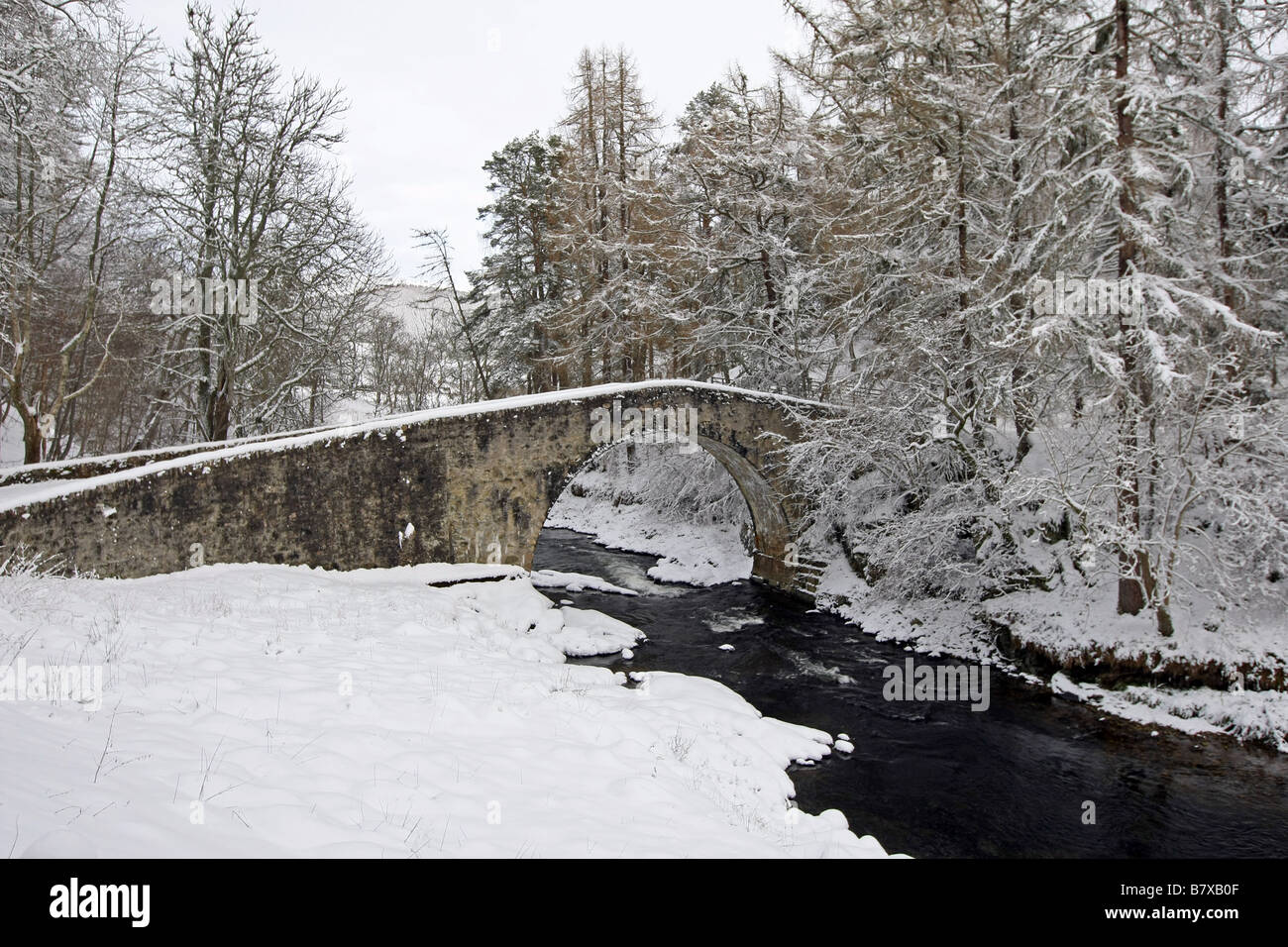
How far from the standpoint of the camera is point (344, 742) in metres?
5.10

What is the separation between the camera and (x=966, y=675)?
11.5 m

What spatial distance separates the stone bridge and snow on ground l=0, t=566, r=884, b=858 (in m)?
0.92

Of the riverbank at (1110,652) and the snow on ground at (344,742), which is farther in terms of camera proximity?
the riverbank at (1110,652)

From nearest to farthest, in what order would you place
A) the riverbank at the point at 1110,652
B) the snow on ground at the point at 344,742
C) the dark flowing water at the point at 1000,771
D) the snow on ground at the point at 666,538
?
the snow on ground at the point at 344,742, the dark flowing water at the point at 1000,771, the riverbank at the point at 1110,652, the snow on ground at the point at 666,538

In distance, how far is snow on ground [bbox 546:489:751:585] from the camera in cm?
1889

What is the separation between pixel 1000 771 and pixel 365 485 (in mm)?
10428

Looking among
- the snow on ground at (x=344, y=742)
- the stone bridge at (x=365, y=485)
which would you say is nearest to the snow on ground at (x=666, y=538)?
the stone bridge at (x=365, y=485)

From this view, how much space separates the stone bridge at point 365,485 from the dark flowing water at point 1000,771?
4023mm

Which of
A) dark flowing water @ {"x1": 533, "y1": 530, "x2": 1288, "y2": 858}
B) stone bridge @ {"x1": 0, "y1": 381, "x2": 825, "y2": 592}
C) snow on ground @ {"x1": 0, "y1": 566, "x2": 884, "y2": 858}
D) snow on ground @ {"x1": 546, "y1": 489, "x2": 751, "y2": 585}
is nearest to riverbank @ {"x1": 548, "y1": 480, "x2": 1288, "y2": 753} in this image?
dark flowing water @ {"x1": 533, "y1": 530, "x2": 1288, "y2": 858}

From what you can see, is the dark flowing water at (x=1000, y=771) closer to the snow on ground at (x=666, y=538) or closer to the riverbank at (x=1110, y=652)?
the riverbank at (x=1110, y=652)

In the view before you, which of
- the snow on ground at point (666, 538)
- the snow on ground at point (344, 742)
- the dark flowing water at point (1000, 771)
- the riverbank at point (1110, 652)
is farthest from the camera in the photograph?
the snow on ground at point (666, 538)

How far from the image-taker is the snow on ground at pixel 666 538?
1889 cm

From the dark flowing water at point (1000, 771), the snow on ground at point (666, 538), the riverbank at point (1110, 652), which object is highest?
the snow on ground at point (666, 538)

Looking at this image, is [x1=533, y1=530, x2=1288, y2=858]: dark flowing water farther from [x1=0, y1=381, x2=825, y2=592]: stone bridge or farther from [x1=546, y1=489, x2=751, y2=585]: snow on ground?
[x1=546, y1=489, x2=751, y2=585]: snow on ground
